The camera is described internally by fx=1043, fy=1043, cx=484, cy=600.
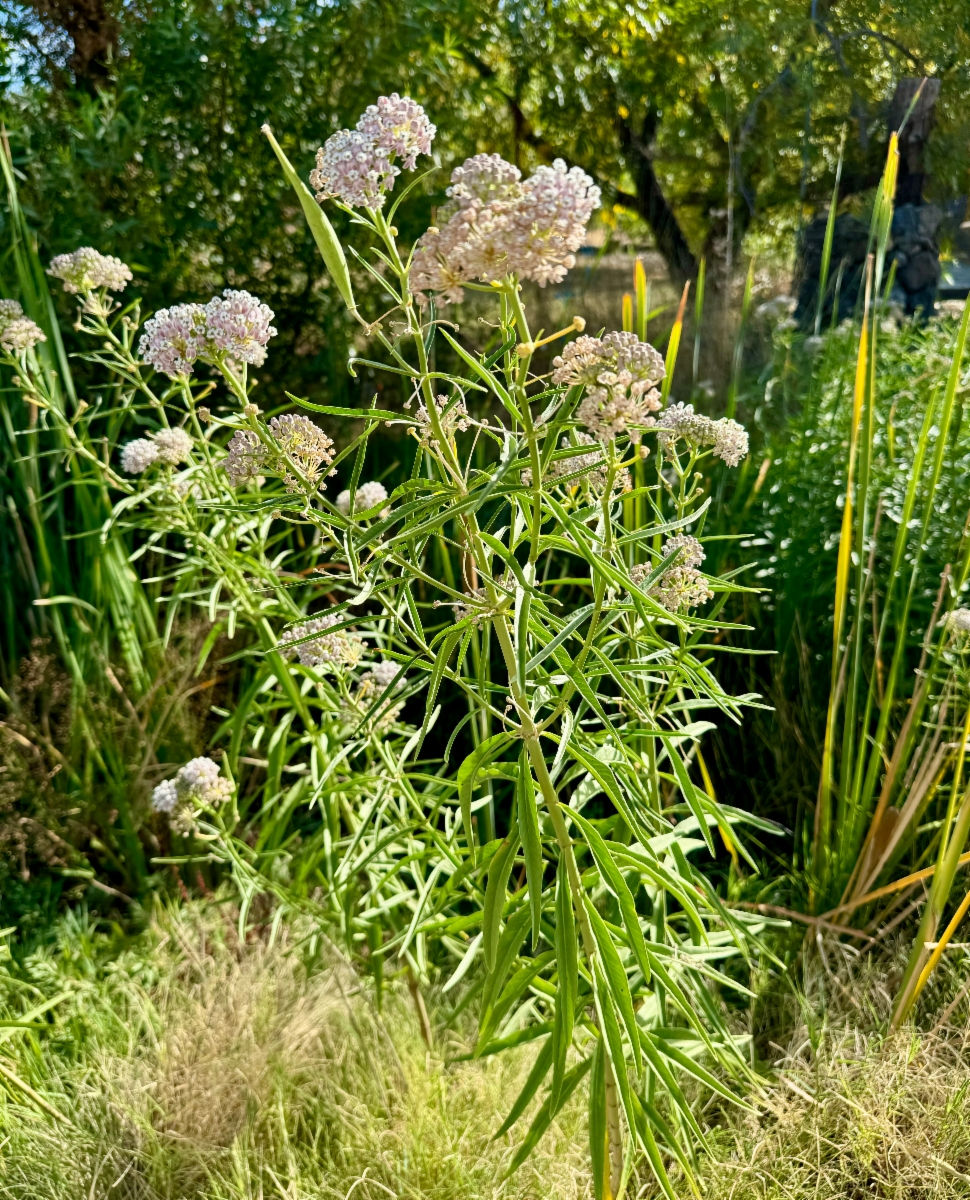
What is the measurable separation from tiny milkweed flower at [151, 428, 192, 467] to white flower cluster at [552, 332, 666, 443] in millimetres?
881

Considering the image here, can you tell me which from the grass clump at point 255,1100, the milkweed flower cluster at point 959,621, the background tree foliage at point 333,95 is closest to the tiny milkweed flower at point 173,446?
the grass clump at point 255,1100

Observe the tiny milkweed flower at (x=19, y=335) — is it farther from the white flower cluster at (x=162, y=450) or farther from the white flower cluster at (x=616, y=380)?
the white flower cluster at (x=616, y=380)

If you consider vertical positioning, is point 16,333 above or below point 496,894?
above

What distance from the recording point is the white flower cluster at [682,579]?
3.85ft

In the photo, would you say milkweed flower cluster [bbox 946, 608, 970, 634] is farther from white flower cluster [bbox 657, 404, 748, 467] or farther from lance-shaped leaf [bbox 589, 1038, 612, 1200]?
lance-shaped leaf [bbox 589, 1038, 612, 1200]

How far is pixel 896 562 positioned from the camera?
75.4 inches

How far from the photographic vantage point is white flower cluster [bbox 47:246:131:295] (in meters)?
1.65

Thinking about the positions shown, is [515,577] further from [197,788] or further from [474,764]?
[197,788]

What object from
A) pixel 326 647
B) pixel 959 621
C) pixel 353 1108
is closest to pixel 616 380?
pixel 326 647

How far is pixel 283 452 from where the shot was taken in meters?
1.00

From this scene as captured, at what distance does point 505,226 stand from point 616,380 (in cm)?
16

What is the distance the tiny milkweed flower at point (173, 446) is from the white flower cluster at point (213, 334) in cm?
49

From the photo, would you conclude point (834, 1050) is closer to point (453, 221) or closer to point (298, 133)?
point (453, 221)

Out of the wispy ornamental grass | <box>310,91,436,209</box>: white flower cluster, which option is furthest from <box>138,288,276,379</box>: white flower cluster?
the wispy ornamental grass
